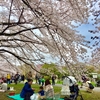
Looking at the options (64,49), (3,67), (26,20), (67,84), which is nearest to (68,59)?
(64,49)

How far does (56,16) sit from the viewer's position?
4793mm

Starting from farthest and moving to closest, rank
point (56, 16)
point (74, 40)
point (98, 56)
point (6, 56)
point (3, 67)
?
point (3, 67), point (6, 56), point (98, 56), point (74, 40), point (56, 16)

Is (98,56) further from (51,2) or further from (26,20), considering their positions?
(51,2)

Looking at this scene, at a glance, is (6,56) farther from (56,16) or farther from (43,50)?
(56,16)

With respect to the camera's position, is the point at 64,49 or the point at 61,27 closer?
the point at 61,27

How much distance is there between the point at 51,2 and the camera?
507 cm

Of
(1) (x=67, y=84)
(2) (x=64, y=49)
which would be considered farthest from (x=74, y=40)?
(1) (x=67, y=84)

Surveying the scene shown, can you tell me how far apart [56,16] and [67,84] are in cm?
648

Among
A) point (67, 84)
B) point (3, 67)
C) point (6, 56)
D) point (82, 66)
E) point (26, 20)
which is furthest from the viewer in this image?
point (3, 67)

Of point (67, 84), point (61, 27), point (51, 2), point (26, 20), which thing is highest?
point (26, 20)

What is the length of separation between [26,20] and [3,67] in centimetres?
897

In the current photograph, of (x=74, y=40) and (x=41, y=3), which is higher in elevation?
(x=41, y=3)

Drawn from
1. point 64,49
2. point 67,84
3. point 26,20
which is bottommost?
point 67,84

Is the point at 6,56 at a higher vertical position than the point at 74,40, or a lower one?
higher
